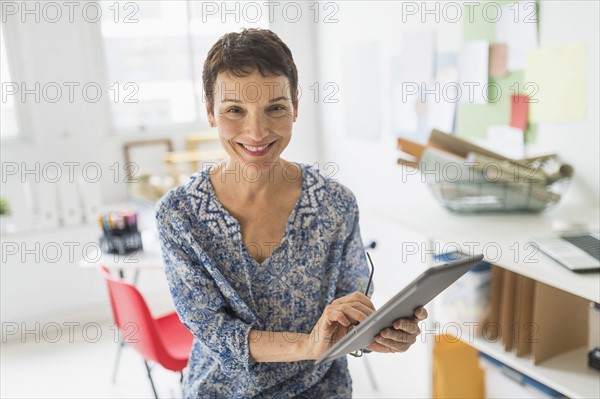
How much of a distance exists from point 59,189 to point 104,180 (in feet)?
1.07

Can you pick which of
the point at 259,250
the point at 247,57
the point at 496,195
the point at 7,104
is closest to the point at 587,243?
the point at 496,195

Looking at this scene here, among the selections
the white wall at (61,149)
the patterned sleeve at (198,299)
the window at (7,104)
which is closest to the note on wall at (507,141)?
the patterned sleeve at (198,299)

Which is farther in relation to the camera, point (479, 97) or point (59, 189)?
point (59, 189)

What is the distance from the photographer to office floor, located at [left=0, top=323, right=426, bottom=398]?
8.13 feet

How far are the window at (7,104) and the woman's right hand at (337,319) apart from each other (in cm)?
274

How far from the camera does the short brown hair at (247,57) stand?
3.62 feet

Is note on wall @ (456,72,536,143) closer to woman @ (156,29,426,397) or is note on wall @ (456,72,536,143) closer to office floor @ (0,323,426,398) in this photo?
woman @ (156,29,426,397)

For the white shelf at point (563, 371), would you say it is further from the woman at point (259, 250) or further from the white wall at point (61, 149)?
the white wall at point (61, 149)

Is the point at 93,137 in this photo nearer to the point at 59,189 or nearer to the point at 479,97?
the point at 59,189

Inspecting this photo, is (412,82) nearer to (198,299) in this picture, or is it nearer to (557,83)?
(557,83)

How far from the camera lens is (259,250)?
121 cm

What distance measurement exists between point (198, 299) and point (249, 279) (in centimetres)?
12

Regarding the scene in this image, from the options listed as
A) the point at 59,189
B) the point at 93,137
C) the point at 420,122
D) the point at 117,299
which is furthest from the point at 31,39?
the point at 420,122

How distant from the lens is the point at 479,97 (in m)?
2.16
